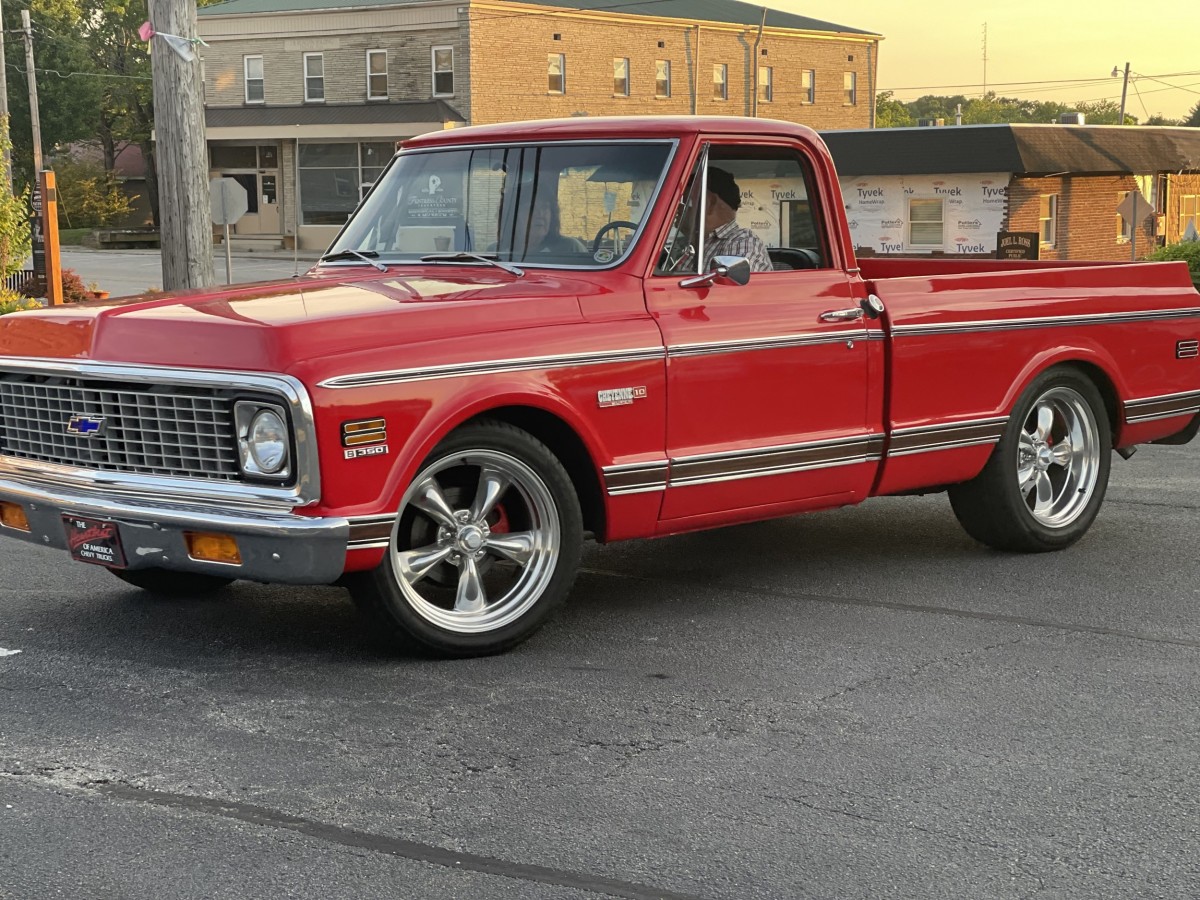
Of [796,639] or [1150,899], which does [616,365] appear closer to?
[796,639]

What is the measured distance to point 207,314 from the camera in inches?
220

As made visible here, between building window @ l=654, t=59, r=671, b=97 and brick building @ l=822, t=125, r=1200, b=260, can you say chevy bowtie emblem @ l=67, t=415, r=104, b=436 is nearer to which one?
brick building @ l=822, t=125, r=1200, b=260

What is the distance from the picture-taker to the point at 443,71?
52.2m

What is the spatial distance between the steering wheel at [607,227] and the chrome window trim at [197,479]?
1671mm

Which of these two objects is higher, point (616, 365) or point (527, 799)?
point (616, 365)

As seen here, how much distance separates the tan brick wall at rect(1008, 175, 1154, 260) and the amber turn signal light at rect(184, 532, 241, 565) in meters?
40.0

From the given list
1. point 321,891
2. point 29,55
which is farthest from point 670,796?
point 29,55

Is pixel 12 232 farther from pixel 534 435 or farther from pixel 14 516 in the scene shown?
pixel 534 435

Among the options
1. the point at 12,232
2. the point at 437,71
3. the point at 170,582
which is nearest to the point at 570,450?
the point at 170,582

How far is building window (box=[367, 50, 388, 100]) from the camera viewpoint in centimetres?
5359

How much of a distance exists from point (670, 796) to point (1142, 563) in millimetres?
3935

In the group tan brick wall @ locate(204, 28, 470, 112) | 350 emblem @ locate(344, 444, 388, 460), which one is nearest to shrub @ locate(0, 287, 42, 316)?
350 emblem @ locate(344, 444, 388, 460)

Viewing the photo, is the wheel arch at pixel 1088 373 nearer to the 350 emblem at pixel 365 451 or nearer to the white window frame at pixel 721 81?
the 350 emblem at pixel 365 451

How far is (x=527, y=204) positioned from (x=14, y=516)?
91.0 inches
